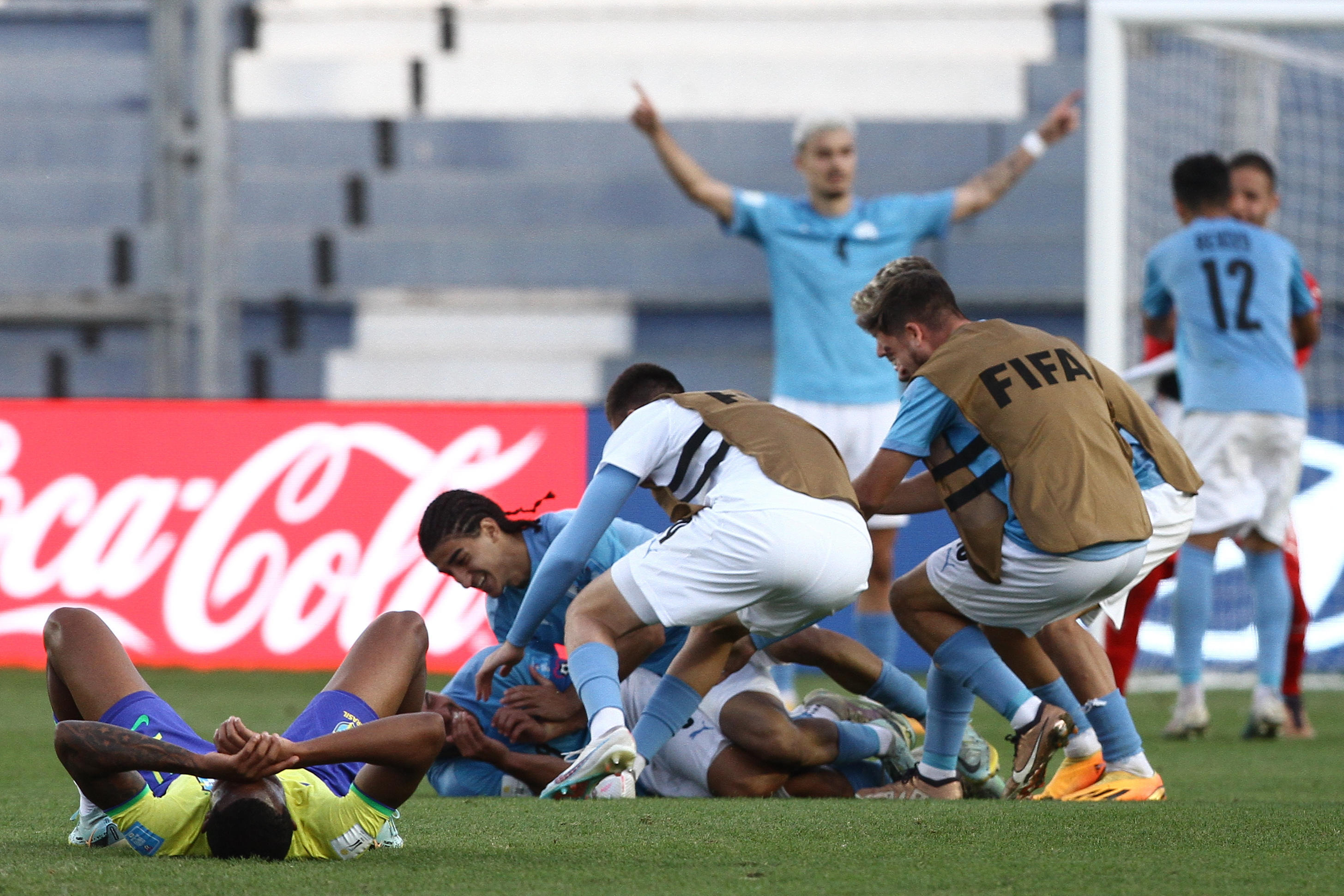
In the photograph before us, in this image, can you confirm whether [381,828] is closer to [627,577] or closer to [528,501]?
[627,577]

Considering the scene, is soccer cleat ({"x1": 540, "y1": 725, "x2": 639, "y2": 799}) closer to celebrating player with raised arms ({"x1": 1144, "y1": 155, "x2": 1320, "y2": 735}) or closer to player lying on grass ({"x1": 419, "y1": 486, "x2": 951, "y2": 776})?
player lying on grass ({"x1": 419, "y1": 486, "x2": 951, "y2": 776})

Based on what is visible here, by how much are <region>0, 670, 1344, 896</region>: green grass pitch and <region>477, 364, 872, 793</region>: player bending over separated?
276 millimetres

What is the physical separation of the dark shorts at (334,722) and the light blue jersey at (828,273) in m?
3.37

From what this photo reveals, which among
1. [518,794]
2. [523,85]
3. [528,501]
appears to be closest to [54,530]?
[528,501]

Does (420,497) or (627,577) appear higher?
(627,577)

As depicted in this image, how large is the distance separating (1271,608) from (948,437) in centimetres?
258

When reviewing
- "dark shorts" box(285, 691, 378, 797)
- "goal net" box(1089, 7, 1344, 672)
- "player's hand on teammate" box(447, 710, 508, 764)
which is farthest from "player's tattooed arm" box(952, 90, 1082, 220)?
"dark shorts" box(285, 691, 378, 797)

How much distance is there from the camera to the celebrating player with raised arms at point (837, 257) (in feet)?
19.8

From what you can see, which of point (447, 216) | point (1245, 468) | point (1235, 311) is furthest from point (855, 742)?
point (447, 216)

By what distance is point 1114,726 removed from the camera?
3912 mm

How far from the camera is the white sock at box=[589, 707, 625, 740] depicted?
11.9 feet

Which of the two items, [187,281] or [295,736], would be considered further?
[187,281]

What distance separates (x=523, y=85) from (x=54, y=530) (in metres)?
6.18

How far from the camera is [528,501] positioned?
24.7 feet
